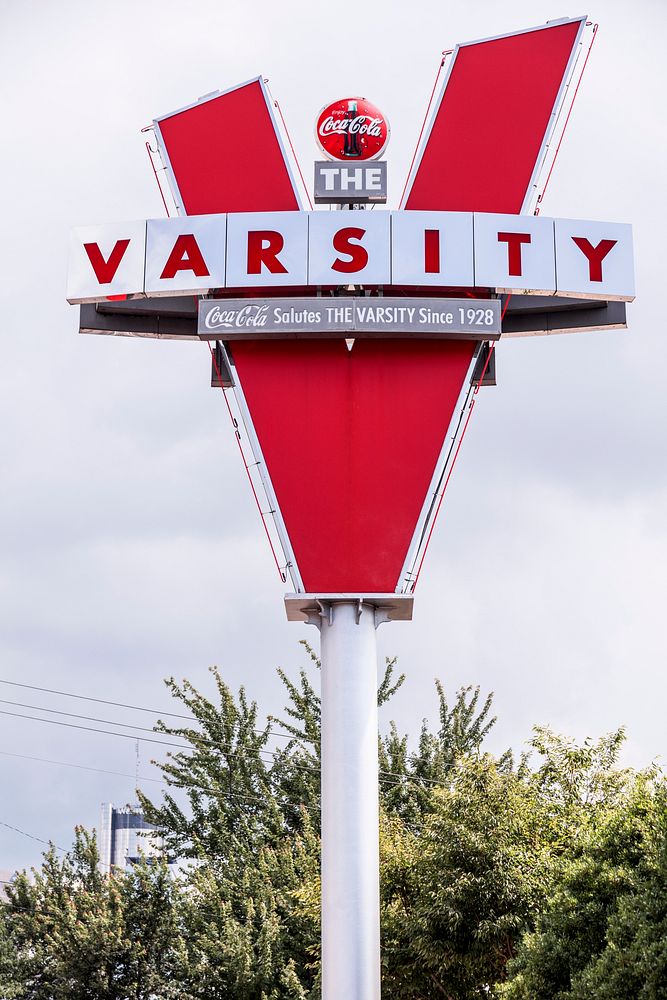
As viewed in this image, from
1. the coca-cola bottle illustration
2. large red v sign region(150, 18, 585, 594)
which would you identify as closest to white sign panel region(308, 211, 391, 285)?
large red v sign region(150, 18, 585, 594)

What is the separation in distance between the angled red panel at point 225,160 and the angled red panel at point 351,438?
2515mm

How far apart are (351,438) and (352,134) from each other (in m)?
4.86

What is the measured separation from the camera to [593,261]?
2064 cm

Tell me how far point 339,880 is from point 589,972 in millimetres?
3514

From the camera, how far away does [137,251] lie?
2072cm

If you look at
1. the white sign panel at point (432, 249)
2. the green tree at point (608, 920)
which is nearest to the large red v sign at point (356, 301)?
the white sign panel at point (432, 249)

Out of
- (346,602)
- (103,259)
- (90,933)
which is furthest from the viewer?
(90,933)

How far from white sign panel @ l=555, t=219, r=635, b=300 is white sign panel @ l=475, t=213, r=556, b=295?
176 mm

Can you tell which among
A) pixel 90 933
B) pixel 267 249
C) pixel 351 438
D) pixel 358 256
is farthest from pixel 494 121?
pixel 90 933

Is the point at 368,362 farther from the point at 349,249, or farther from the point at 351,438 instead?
the point at 349,249

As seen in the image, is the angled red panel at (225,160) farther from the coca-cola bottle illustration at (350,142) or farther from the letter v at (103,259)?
the letter v at (103,259)

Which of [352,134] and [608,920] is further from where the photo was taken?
[352,134]

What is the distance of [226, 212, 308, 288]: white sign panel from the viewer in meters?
20.3

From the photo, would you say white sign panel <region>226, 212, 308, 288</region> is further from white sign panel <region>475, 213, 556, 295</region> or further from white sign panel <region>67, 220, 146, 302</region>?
white sign panel <region>475, 213, 556, 295</region>
